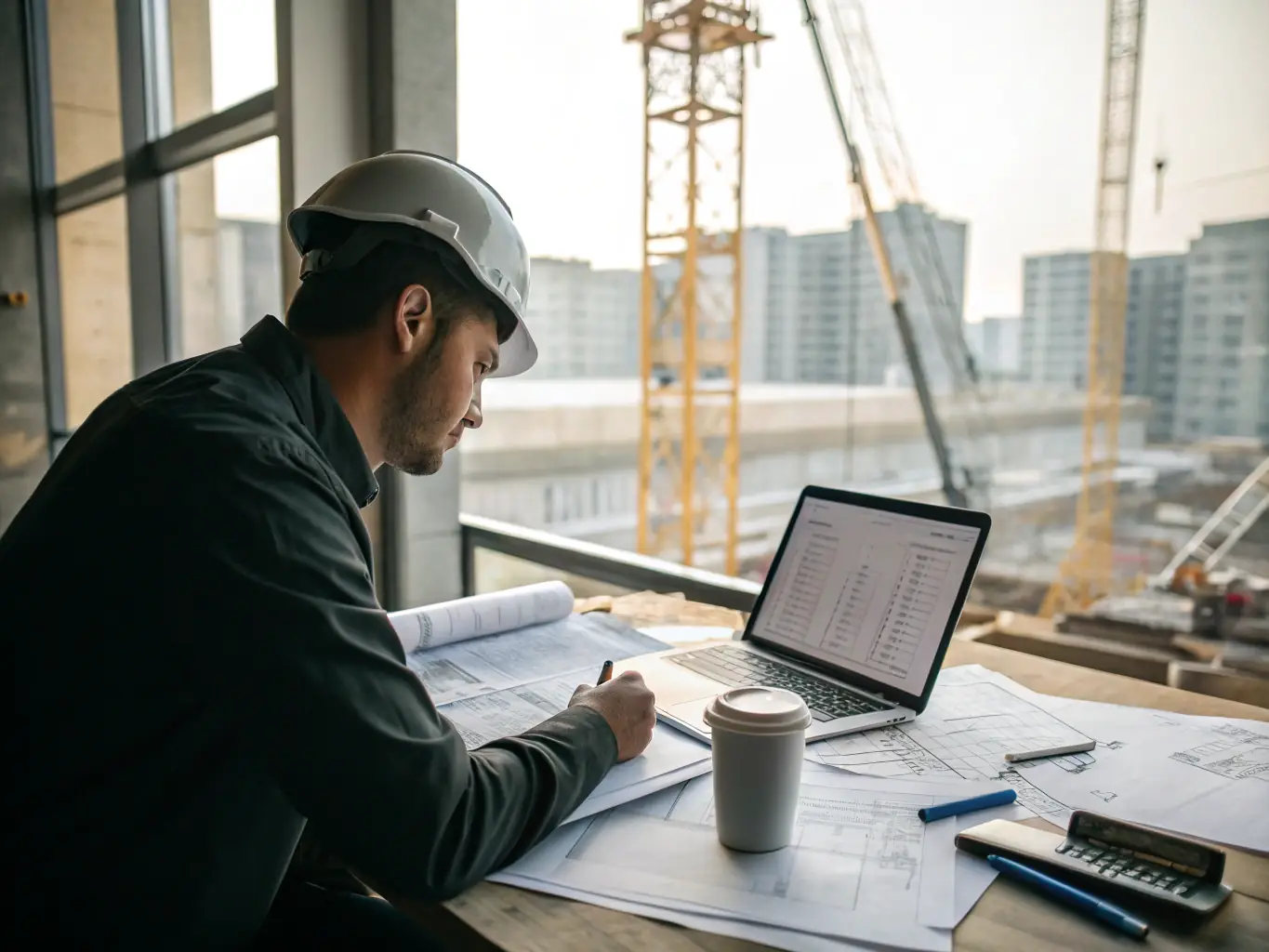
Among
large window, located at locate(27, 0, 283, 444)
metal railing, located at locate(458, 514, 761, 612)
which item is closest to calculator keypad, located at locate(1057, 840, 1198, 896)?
metal railing, located at locate(458, 514, 761, 612)

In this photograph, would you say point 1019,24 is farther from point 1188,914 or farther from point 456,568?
point 1188,914

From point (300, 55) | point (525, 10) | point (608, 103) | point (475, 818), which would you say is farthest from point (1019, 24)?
point (475, 818)

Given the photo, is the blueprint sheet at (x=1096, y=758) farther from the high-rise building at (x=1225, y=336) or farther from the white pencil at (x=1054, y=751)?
the high-rise building at (x=1225, y=336)

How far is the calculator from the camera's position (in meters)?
0.64

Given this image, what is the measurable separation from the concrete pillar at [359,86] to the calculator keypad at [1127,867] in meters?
1.83

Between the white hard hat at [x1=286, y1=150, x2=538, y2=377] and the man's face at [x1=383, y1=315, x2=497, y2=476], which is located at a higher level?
the white hard hat at [x1=286, y1=150, x2=538, y2=377]

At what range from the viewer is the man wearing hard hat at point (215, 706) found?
1.99 feet

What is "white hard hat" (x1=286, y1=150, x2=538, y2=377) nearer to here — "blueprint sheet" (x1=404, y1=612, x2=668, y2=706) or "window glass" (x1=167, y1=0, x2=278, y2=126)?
"blueprint sheet" (x1=404, y1=612, x2=668, y2=706)

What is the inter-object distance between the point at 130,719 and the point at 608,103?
16.7 ft

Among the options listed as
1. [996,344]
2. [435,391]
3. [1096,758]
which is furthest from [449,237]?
[996,344]

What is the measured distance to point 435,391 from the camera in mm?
921

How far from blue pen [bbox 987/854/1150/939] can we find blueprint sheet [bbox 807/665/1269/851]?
0.11 m

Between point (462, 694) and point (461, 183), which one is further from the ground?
point (461, 183)

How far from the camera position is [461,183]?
0.93m
